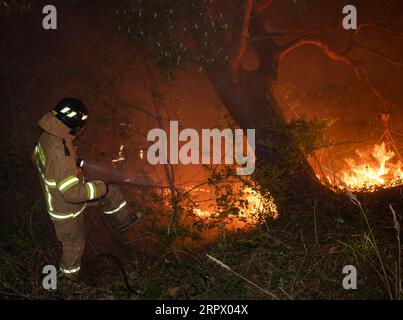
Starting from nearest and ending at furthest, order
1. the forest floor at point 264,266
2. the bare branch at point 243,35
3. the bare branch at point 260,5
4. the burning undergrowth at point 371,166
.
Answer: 1. the forest floor at point 264,266
2. the bare branch at point 243,35
3. the bare branch at point 260,5
4. the burning undergrowth at point 371,166

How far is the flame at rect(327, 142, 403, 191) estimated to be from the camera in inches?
308

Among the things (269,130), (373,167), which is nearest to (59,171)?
(269,130)

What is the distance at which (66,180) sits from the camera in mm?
4074

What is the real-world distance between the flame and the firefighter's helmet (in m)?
5.21

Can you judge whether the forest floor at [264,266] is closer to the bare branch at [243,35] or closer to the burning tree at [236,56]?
the burning tree at [236,56]

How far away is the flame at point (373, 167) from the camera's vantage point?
7828 millimetres

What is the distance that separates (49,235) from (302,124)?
417 cm

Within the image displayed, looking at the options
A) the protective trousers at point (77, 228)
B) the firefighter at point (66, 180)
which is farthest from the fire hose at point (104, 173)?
the firefighter at point (66, 180)

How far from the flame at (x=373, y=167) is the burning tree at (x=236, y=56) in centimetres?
215

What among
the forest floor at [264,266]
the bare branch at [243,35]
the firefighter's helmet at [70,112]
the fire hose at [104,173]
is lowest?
the forest floor at [264,266]

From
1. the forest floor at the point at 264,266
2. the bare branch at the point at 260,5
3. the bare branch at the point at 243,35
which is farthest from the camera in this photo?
the bare branch at the point at 260,5

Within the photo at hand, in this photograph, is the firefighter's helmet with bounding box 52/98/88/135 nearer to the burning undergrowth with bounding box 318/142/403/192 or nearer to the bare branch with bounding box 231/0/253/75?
the bare branch with bounding box 231/0/253/75
